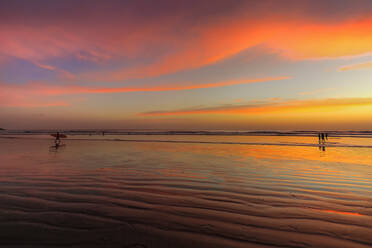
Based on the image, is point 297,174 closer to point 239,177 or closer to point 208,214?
point 239,177

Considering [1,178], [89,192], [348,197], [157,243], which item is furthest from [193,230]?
[1,178]

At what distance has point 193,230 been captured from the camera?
11.9ft

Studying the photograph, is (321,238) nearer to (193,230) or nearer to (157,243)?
(193,230)

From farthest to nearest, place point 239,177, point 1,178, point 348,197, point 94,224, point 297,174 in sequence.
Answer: point 297,174 < point 239,177 < point 1,178 < point 348,197 < point 94,224

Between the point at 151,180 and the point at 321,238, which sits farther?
the point at 151,180

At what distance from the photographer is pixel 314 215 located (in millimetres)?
4355

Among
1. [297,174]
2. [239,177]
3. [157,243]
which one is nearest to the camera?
[157,243]

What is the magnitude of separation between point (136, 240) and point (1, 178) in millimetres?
7188

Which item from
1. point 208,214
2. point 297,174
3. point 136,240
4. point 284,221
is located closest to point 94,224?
point 136,240

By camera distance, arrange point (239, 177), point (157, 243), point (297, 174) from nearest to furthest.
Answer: point (157, 243)
point (239, 177)
point (297, 174)

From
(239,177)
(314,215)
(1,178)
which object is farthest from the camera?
(239,177)

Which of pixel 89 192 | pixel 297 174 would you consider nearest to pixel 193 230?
pixel 89 192

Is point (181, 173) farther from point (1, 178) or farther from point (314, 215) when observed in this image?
point (1, 178)

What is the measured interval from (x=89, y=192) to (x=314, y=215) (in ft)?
18.8
